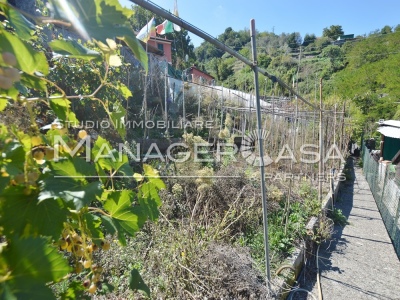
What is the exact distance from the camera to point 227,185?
3.77 meters

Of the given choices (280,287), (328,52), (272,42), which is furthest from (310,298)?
(272,42)

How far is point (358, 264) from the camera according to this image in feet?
10.7

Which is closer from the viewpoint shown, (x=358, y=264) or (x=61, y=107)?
(x=61, y=107)

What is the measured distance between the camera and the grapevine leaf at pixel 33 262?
283mm

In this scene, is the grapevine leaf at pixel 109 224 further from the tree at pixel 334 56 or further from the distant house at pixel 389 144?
the tree at pixel 334 56

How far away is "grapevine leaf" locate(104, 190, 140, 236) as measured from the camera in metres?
0.52

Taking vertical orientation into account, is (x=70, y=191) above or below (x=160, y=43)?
below

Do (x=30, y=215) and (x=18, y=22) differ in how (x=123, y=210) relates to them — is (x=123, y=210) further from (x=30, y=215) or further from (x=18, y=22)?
(x=18, y=22)

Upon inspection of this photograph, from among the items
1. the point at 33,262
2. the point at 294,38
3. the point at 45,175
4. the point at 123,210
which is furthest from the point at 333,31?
the point at 33,262

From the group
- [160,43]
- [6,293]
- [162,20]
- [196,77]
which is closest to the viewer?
[6,293]

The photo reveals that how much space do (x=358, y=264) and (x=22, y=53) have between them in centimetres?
414

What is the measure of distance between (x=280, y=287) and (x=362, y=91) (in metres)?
15.1

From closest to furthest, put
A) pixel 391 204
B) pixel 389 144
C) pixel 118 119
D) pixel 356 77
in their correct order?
1. pixel 118 119
2. pixel 391 204
3. pixel 389 144
4. pixel 356 77

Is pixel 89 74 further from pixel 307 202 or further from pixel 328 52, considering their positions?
pixel 328 52
